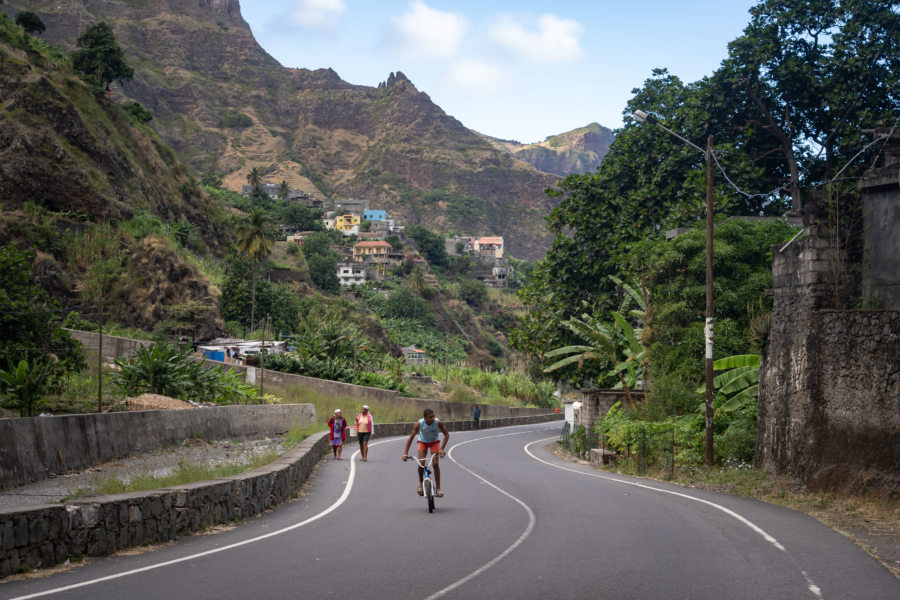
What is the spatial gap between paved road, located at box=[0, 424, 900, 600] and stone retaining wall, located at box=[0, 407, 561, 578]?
0.29m

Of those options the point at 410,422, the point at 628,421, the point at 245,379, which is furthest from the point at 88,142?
the point at 628,421

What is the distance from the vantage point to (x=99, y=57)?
97.6 meters

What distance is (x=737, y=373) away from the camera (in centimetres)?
2353

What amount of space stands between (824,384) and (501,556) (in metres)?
9.56

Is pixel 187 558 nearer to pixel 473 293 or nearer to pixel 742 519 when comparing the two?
pixel 742 519

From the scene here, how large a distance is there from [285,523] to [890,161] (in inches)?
601

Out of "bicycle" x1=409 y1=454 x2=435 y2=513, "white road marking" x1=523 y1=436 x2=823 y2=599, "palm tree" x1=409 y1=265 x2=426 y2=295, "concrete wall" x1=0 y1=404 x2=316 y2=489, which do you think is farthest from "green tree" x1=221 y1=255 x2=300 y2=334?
"bicycle" x1=409 y1=454 x2=435 y2=513

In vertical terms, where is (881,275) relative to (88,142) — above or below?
below

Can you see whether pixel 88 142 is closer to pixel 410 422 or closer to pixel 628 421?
pixel 410 422

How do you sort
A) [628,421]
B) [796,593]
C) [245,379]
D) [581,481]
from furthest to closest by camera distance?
[245,379] → [628,421] → [581,481] → [796,593]

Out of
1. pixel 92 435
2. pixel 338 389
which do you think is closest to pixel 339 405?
pixel 338 389

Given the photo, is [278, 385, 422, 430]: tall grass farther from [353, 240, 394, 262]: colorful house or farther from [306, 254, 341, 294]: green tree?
[353, 240, 394, 262]: colorful house

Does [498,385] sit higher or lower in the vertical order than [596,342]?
lower

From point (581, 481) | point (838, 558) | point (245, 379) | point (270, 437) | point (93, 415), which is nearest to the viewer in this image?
point (838, 558)
